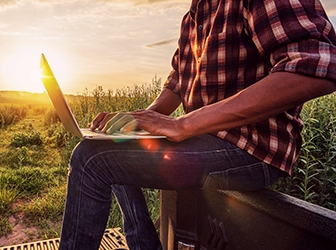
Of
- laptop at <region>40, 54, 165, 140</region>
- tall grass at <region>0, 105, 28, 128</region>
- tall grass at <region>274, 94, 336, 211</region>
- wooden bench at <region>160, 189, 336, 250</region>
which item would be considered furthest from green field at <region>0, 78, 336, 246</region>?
tall grass at <region>0, 105, 28, 128</region>

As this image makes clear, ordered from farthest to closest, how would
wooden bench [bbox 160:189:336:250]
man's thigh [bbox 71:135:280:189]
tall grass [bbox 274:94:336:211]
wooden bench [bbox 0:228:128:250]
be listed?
1. wooden bench [bbox 0:228:128:250]
2. tall grass [bbox 274:94:336:211]
3. man's thigh [bbox 71:135:280:189]
4. wooden bench [bbox 160:189:336:250]

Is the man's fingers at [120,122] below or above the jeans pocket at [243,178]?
above

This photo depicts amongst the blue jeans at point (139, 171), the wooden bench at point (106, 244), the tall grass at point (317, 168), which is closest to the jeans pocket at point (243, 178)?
the blue jeans at point (139, 171)

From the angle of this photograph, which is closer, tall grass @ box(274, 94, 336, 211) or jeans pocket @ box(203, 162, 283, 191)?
jeans pocket @ box(203, 162, 283, 191)

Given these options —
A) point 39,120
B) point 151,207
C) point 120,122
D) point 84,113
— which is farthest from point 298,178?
point 39,120

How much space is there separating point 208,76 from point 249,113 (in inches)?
11.6

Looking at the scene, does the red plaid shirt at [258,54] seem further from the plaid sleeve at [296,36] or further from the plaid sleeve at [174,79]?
the plaid sleeve at [174,79]

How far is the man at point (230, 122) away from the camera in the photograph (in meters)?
1.21

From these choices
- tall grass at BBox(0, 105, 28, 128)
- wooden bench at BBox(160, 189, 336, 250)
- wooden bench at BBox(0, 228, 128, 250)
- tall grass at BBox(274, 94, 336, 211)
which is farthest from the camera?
tall grass at BBox(0, 105, 28, 128)

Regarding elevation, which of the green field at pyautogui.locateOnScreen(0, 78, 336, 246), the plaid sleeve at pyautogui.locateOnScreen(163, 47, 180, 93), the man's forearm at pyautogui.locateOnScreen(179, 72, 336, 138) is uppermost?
the plaid sleeve at pyautogui.locateOnScreen(163, 47, 180, 93)

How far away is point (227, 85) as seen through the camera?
1.47 metres

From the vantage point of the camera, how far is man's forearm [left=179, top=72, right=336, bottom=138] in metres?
1.19

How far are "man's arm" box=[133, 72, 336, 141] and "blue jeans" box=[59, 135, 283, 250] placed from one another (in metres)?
0.06

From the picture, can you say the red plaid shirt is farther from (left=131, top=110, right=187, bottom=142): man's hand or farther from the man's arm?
(left=131, top=110, right=187, bottom=142): man's hand
